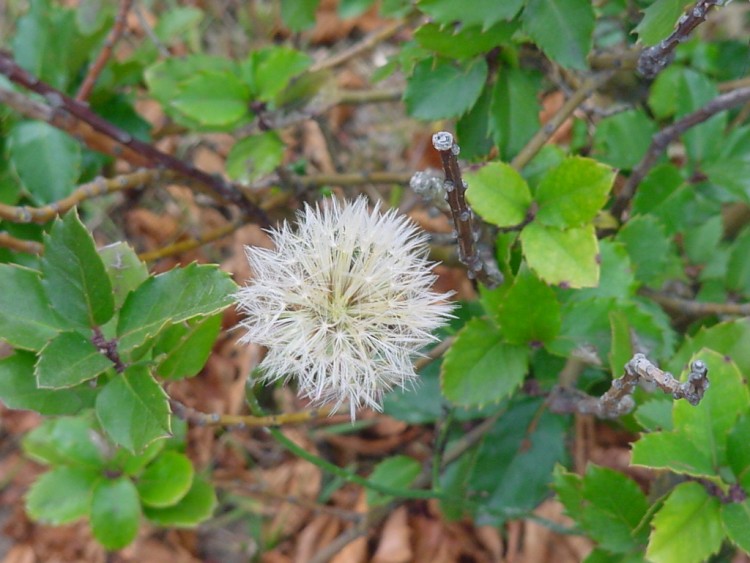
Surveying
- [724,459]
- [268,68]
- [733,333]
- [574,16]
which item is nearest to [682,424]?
[724,459]

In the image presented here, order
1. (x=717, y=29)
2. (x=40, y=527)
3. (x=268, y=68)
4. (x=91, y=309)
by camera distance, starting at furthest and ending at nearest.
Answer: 1. (x=717, y=29)
2. (x=40, y=527)
3. (x=268, y=68)
4. (x=91, y=309)

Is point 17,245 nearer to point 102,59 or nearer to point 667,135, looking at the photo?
point 102,59

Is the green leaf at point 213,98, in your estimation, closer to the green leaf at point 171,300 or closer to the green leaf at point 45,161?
the green leaf at point 45,161

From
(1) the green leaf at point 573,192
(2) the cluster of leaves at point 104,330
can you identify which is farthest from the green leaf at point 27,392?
(1) the green leaf at point 573,192

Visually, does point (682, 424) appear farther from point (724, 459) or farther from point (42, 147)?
point (42, 147)

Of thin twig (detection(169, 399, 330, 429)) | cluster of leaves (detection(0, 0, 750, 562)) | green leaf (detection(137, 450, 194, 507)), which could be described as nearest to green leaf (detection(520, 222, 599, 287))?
cluster of leaves (detection(0, 0, 750, 562))

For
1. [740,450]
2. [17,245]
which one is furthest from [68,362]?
[740,450]
